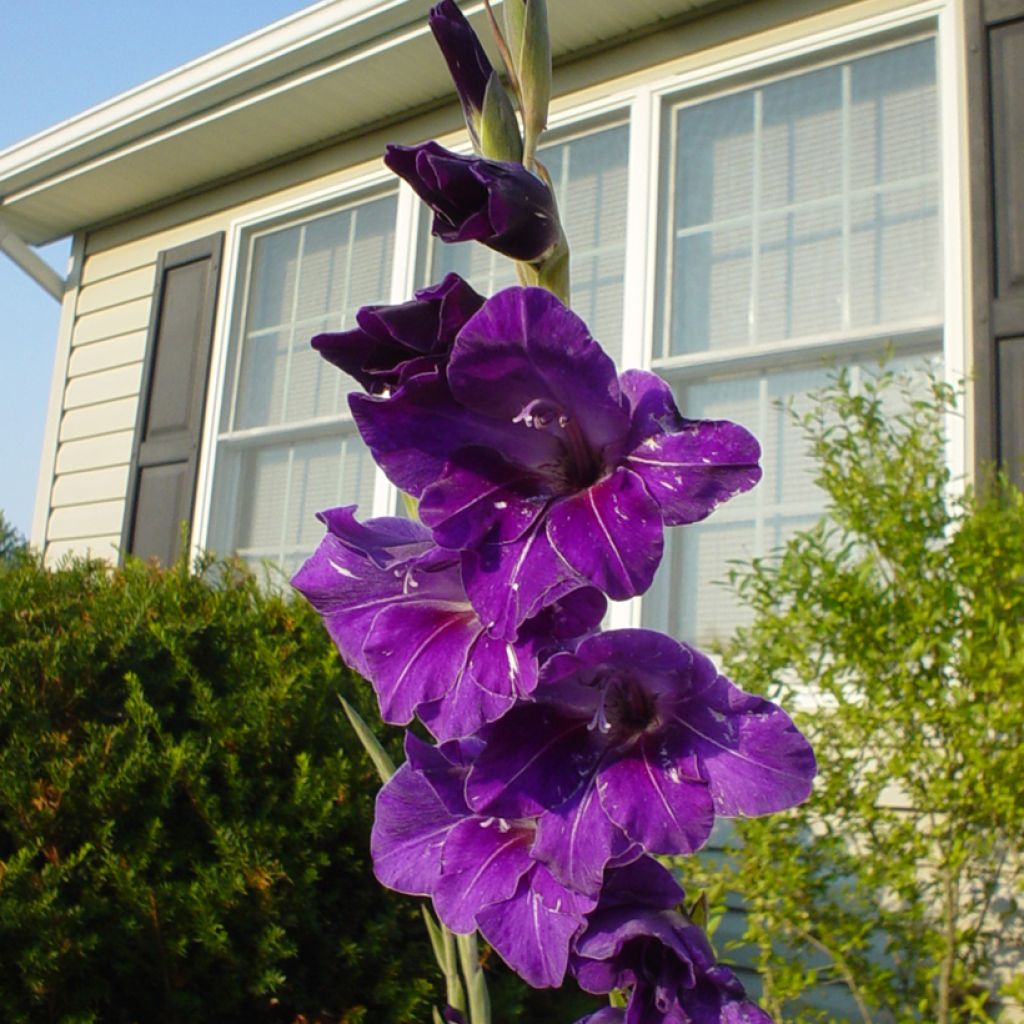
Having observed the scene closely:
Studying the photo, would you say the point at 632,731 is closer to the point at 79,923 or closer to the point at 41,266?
the point at 79,923

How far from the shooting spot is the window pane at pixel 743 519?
3.90 meters

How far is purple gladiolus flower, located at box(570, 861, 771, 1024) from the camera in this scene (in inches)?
29.2

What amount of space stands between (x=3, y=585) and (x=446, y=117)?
3149 millimetres

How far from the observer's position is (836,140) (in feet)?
13.2

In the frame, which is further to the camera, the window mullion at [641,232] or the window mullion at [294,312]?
the window mullion at [294,312]

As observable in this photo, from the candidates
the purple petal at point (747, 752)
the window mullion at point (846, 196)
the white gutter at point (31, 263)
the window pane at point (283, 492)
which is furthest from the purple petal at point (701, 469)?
the white gutter at point (31, 263)

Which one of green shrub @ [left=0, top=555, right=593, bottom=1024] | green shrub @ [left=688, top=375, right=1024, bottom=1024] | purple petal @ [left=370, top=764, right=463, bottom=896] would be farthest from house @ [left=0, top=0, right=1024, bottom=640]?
purple petal @ [left=370, top=764, right=463, bottom=896]

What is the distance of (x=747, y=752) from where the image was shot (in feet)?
2.33

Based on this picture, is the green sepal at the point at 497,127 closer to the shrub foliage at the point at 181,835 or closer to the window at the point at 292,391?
the shrub foliage at the point at 181,835

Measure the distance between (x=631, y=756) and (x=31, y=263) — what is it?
680 centimetres

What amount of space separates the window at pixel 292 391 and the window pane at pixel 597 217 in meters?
1.07

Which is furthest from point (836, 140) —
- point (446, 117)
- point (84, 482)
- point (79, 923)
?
point (84, 482)

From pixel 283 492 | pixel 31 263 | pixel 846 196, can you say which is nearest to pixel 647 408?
pixel 846 196

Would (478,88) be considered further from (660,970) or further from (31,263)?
(31,263)
